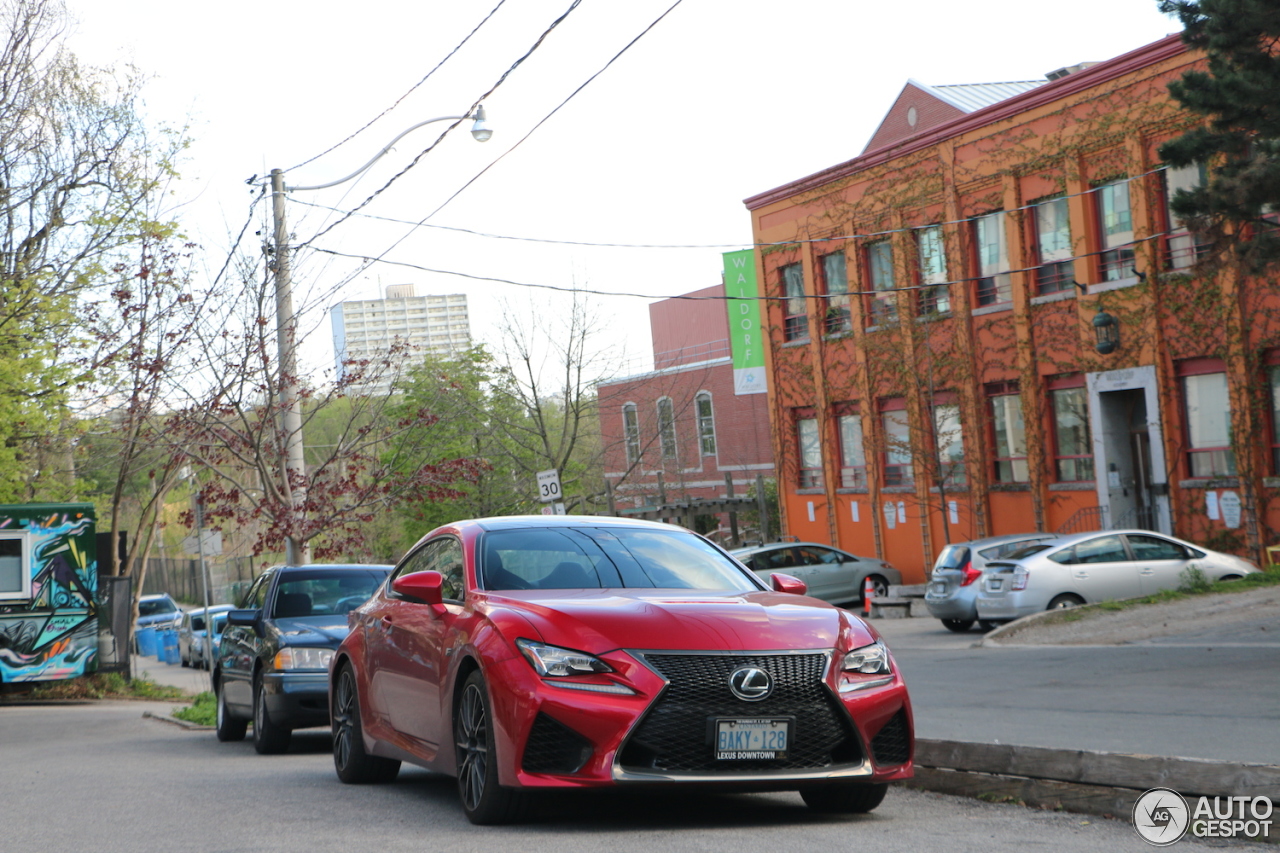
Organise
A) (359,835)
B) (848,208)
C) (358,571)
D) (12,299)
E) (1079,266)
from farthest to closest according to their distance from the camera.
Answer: (848,208), (1079,266), (12,299), (358,571), (359,835)

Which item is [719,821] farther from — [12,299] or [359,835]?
[12,299]

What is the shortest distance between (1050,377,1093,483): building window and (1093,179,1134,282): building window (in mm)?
2275

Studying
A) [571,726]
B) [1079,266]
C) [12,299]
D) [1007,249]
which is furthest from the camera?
[1007,249]

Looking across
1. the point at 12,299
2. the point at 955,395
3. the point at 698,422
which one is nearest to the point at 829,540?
the point at 955,395

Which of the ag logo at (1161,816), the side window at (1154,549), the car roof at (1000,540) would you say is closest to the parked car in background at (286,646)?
the ag logo at (1161,816)

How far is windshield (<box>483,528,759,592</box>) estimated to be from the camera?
24.6ft

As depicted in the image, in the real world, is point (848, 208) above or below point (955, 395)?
above

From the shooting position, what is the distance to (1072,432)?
2770 centimetres

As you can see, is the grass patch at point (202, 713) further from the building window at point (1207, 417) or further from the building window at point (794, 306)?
the building window at point (794, 306)

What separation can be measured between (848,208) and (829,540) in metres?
8.03

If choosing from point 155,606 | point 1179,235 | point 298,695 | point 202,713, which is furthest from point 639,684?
point 155,606

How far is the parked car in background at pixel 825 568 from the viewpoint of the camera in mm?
27969

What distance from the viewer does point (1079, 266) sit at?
88.3 ft

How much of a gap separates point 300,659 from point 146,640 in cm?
3068
